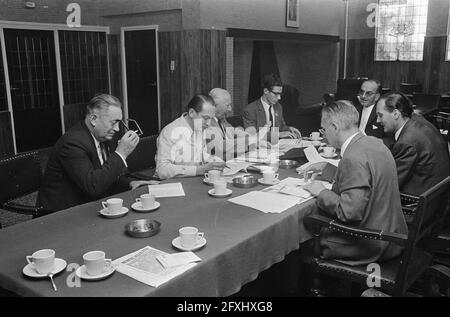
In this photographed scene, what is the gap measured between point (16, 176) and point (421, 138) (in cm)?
259

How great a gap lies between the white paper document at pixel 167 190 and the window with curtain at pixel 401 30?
837 centimetres

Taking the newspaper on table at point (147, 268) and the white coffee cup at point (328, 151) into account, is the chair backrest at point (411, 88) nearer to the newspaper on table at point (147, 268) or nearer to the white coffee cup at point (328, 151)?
the white coffee cup at point (328, 151)

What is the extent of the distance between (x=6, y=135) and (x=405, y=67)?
25.8ft

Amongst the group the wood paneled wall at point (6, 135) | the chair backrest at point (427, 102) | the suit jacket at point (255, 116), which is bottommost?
the wood paneled wall at point (6, 135)

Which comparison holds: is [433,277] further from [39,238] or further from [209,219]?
[39,238]

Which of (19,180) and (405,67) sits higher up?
(405,67)

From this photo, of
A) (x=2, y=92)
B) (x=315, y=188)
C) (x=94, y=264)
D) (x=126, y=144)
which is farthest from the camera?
(x=2, y=92)

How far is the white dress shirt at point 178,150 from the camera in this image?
3.06 m

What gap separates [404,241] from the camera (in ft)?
6.73

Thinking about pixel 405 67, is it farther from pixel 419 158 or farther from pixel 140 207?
pixel 140 207

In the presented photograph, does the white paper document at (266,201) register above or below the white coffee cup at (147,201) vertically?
below

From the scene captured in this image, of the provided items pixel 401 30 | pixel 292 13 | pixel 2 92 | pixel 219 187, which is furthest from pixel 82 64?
pixel 401 30

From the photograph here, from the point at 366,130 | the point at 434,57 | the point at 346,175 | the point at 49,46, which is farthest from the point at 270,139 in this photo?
the point at 434,57

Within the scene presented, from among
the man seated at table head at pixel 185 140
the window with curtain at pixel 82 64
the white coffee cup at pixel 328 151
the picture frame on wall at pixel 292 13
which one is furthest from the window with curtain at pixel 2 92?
the white coffee cup at pixel 328 151
